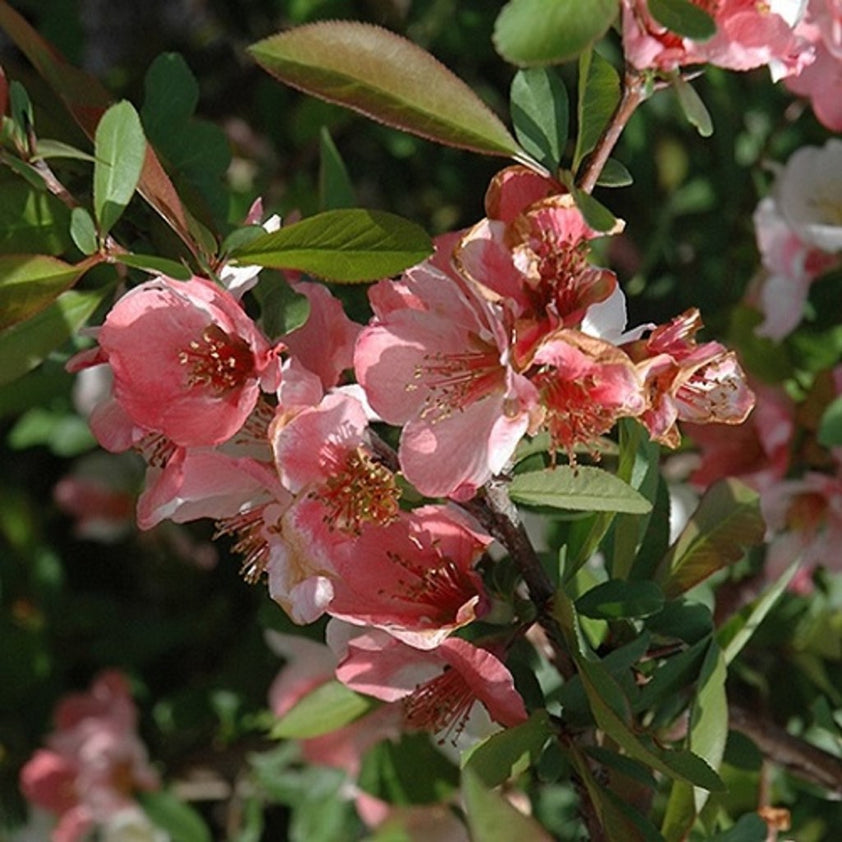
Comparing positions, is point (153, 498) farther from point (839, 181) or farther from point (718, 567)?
point (839, 181)

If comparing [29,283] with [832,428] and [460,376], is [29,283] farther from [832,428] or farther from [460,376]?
[832,428]

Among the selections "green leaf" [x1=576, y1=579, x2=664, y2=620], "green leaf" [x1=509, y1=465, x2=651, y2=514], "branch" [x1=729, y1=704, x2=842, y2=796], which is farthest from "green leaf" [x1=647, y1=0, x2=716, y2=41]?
"branch" [x1=729, y1=704, x2=842, y2=796]

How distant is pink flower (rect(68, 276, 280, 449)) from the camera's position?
741 millimetres

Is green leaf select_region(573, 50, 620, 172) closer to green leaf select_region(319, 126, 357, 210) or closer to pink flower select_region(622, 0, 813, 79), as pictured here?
pink flower select_region(622, 0, 813, 79)

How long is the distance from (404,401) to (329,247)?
98mm

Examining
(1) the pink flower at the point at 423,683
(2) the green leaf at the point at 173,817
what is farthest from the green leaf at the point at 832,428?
(2) the green leaf at the point at 173,817

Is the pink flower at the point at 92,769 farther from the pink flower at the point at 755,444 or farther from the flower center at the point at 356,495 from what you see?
the flower center at the point at 356,495

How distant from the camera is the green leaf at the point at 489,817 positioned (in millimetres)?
578

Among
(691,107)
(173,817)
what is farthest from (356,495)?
(173,817)

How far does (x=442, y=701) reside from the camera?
0.85 metres

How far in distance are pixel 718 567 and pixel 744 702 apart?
38 centimetres

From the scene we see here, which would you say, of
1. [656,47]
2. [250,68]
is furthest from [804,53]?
[250,68]

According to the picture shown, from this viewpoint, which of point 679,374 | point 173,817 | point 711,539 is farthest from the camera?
point 173,817

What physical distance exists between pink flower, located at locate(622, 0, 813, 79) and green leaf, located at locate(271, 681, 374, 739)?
52 centimetres
